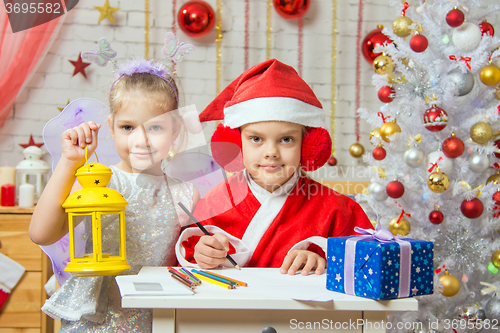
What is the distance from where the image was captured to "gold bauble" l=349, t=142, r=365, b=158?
243 cm

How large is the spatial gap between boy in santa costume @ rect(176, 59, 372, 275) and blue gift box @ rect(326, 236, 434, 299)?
0.22 metres

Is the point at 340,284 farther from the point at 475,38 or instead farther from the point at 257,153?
the point at 475,38

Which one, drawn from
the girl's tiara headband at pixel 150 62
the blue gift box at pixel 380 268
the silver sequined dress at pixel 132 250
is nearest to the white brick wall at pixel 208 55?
the girl's tiara headband at pixel 150 62

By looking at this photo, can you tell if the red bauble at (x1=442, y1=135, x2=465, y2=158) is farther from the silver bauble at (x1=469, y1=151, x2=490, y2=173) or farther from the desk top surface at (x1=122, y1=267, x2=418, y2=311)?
the desk top surface at (x1=122, y1=267, x2=418, y2=311)

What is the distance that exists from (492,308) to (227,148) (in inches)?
53.4

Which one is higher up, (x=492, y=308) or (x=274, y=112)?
(x=274, y=112)

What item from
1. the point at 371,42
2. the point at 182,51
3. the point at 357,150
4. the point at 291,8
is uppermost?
the point at 291,8

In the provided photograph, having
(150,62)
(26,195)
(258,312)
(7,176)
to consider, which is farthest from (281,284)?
(7,176)

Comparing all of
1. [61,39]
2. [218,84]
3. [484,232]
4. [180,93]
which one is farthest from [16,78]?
[484,232]

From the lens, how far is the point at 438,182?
1.58m

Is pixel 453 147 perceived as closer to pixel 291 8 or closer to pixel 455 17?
pixel 455 17

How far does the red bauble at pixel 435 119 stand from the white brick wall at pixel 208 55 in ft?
3.07

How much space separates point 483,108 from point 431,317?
34.3 inches

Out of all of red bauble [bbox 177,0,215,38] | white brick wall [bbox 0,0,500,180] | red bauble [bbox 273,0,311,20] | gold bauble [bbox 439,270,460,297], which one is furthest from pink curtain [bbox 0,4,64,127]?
gold bauble [bbox 439,270,460,297]
